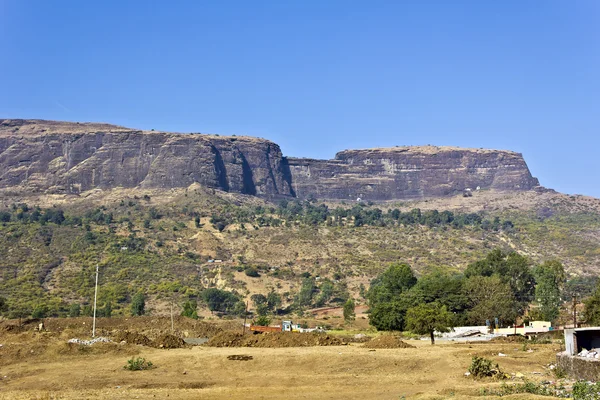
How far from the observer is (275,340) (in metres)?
54.4

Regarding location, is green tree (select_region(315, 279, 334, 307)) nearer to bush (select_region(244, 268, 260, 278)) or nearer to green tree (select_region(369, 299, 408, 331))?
bush (select_region(244, 268, 260, 278))

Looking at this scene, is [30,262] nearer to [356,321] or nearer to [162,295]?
[162,295]

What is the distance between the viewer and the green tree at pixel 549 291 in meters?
87.4

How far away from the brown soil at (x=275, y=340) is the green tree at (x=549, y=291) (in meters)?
39.5

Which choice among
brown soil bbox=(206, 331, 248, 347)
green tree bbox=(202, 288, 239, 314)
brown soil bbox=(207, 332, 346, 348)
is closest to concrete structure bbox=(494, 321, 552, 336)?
brown soil bbox=(207, 332, 346, 348)

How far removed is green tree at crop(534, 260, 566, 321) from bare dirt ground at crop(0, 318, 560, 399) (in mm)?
38325

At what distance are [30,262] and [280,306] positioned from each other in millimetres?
41439

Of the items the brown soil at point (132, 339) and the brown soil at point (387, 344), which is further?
the brown soil at point (132, 339)

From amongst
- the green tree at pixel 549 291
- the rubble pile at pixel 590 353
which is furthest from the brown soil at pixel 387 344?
the green tree at pixel 549 291

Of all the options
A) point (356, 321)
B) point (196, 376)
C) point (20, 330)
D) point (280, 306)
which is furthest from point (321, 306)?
point (196, 376)

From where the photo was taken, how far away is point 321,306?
379 ft

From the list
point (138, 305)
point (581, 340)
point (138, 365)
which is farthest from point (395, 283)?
point (581, 340)

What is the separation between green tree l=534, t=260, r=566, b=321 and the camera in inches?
3440

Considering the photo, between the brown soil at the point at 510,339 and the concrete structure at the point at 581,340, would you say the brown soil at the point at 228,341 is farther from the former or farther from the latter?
the concrete structure at the point at 581,340
